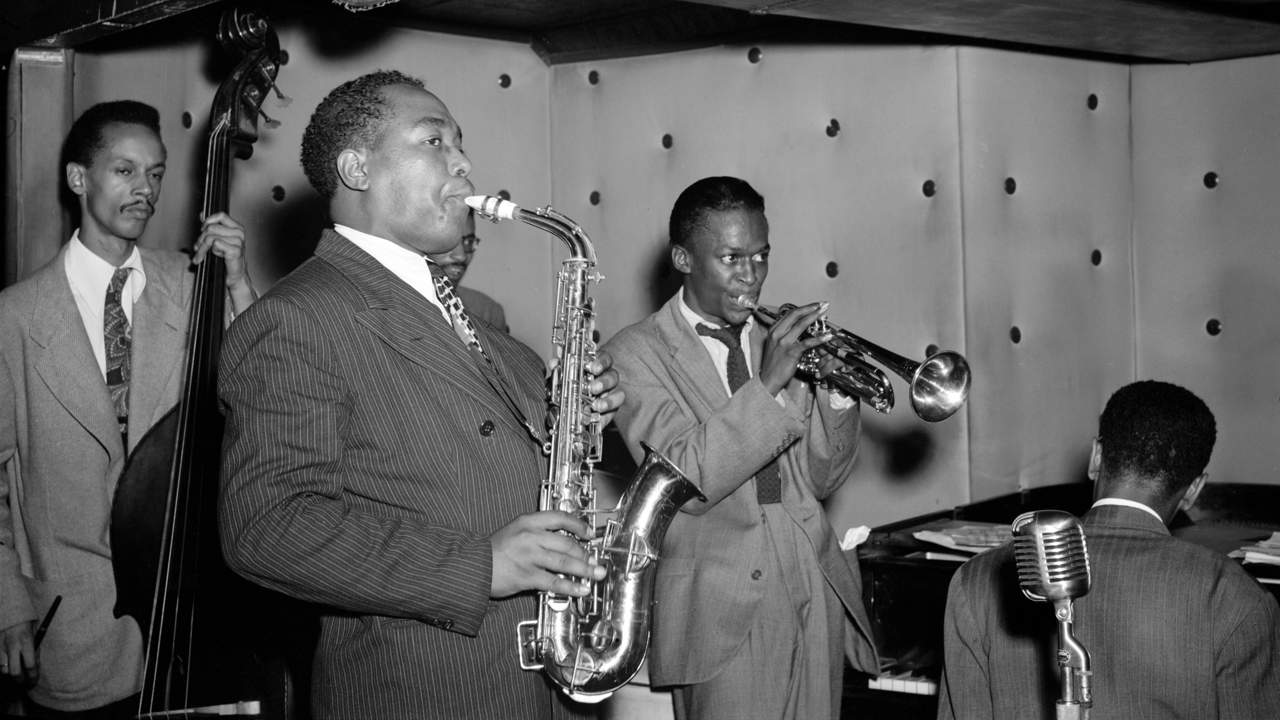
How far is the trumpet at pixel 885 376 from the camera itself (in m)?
3.44

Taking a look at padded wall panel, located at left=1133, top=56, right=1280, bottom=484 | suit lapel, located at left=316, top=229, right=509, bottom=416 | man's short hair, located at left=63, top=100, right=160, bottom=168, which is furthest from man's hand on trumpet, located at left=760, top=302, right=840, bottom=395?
padded wall panel, located at left=1133, top=56, right=1280, bottom=484

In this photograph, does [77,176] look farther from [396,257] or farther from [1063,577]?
[1063,577]

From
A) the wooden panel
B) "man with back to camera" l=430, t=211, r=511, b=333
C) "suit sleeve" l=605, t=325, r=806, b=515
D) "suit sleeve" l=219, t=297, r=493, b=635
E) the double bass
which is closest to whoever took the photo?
"suit sleeve" l=219, t=297, r=493, b=635

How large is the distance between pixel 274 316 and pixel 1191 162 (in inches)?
147

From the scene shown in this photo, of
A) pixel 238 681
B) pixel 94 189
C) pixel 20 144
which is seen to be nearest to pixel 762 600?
pixel 238 681

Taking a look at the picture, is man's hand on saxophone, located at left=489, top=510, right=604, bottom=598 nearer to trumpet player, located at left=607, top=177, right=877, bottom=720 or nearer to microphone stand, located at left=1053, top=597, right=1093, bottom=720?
microphone stand, located at left=1053, top=597, right=1093, bottom=720

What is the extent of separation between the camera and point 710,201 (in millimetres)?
3592

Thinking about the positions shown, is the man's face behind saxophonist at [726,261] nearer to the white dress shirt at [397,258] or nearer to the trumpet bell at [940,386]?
the trumpet bell at [940,386]

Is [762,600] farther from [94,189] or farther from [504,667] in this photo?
[94,189]

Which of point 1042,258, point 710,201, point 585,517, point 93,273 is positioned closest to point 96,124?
point 93,273

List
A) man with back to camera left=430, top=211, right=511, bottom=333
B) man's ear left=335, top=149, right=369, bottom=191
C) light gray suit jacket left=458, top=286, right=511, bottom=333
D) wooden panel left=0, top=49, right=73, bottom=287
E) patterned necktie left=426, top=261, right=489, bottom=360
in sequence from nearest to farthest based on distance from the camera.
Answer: man's ear left=335, top=149, right=369, bottom=191 < patterned necktie left=426, top=261, right=489, bottom=360 < wooden panel left=0, top=49, right=73, bottom=287 < man with back to camera left=430, top=211, right=511, bottom=333 < light gray suit jacket left=458, top=286, right=511, bottom=333

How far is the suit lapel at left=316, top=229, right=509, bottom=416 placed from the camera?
Answer: 93.0 inches

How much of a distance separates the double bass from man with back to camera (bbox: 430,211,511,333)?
1298 millimetres

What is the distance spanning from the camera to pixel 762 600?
3.25 meters
